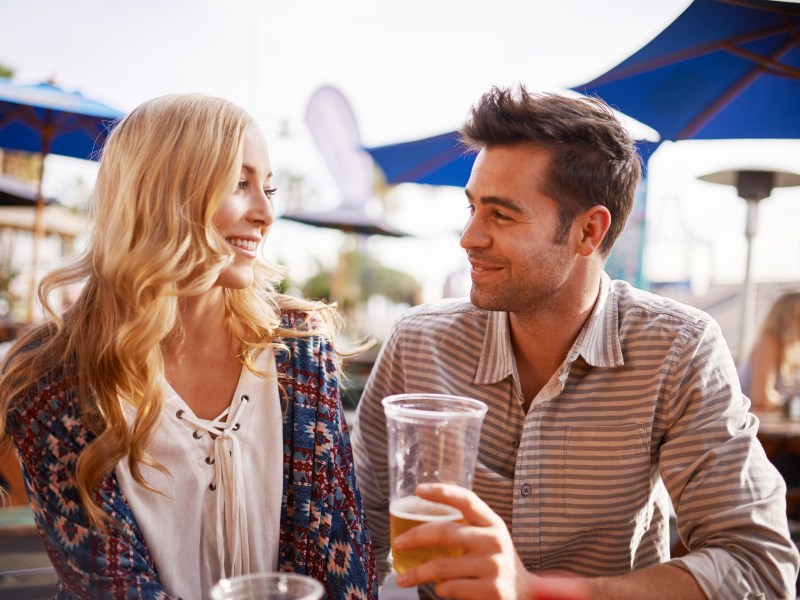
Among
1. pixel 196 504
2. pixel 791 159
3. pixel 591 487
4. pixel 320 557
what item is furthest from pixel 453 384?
pixel 791 159

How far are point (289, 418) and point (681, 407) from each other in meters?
1.00

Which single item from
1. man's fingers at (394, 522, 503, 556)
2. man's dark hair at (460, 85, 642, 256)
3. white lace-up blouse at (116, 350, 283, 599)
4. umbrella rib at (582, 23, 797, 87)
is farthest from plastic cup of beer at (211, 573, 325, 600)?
umbrella rib at (582, 23, 797, 87)

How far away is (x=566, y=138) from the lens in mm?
1860

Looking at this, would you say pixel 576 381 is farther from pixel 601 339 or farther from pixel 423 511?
pixel 423 511

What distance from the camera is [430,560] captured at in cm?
106

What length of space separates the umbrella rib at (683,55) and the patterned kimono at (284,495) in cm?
288

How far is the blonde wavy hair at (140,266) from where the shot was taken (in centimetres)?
155

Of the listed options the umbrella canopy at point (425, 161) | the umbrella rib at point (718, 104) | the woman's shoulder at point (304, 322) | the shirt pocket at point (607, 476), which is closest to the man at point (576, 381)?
the shirt pocket at point (607, 476)

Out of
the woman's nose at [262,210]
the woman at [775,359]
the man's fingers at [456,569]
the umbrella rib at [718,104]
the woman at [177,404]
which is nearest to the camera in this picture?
the man's fingers at [456,569]

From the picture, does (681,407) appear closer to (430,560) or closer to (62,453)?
(430,560)

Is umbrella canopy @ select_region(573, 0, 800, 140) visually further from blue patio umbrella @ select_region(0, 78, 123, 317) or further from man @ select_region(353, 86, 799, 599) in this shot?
blue patio umbrella @ select_region(0, 78, 123, 317)

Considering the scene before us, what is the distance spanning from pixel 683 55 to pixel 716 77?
0.30m

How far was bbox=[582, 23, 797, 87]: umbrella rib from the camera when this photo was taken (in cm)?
351

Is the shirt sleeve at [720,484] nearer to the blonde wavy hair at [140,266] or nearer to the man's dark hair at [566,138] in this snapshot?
the man's dark hair at [566,138]
